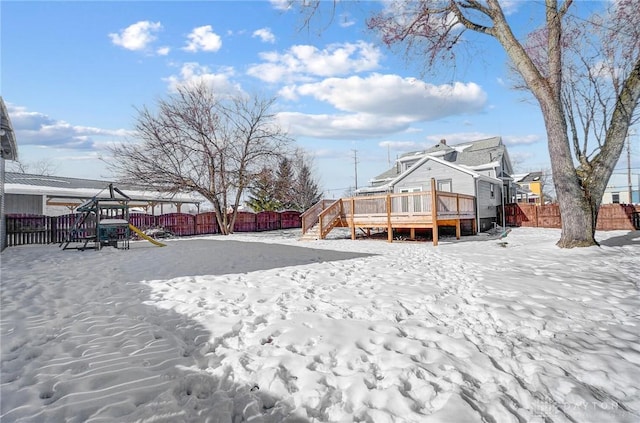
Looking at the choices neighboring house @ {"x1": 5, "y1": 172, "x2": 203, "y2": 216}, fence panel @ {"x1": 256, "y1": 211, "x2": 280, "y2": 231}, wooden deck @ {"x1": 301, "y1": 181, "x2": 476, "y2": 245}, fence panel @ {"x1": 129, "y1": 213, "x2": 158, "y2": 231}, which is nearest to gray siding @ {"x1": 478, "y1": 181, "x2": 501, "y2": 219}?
wooden deck @ {"x1": 301, "y1": 181, "x2": 476, "y2": 245}

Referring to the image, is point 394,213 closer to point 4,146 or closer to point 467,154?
point 467,154

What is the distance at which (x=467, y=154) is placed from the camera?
22141 mm

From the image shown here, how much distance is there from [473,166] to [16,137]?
72.5 feet

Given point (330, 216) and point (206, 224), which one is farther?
point (206, 224)

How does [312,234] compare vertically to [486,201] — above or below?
below

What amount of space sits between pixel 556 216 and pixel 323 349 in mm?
19880

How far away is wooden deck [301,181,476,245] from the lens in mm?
11461

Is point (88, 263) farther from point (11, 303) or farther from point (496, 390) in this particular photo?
point (496, 390)

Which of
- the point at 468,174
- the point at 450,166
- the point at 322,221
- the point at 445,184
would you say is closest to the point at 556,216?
the point at 468,174

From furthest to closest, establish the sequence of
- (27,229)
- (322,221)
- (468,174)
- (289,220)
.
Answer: (289,220), (468,174), (322,221), (27,229)

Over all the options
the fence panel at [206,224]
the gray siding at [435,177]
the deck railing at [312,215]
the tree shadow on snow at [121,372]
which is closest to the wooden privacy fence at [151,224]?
the fence panel at [206,224]

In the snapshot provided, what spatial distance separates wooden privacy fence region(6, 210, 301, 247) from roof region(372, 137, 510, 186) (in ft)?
27.9

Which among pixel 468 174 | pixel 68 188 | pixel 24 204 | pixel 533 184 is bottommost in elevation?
pixel 24 204

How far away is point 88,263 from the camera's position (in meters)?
7.33
